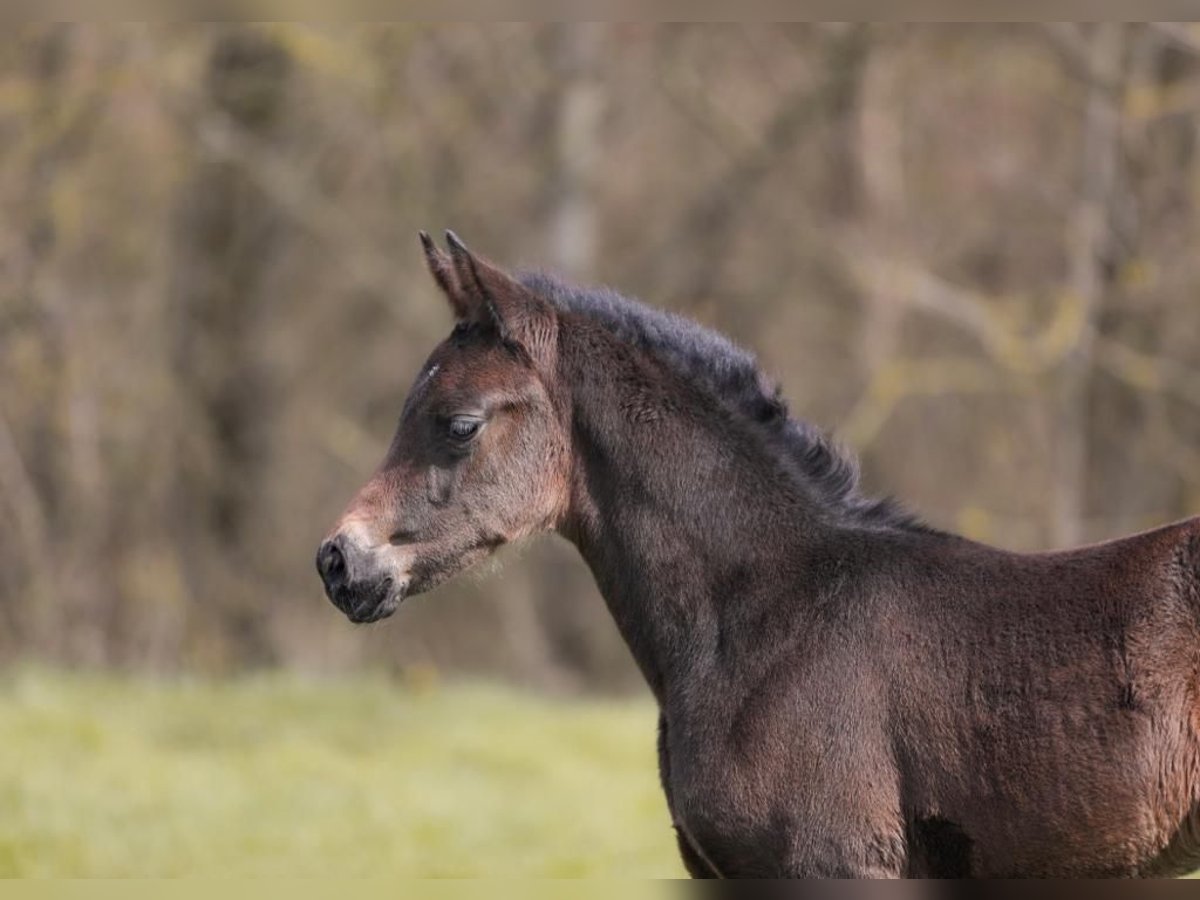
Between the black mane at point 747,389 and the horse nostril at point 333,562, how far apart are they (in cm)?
106

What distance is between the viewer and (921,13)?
7355mm

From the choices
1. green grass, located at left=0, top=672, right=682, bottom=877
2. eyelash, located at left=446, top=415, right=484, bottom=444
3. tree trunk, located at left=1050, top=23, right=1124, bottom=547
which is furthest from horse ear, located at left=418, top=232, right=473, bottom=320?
tree trunk, located at left=1050, top=23, right=1124, bottom=547

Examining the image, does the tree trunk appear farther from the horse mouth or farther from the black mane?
the horse mouth

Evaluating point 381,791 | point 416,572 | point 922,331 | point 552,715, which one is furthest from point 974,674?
point 922,331

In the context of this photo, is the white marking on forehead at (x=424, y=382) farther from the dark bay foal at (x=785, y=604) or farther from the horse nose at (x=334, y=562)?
the horse nose at (x=334, y=562)

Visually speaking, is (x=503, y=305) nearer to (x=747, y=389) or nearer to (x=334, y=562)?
(x=747, y=389)

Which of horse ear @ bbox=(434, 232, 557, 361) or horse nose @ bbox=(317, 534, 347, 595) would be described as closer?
horse nose @ bbox=(317, 534, 347, 595)

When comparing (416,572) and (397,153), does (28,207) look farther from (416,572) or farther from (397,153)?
(416,572)

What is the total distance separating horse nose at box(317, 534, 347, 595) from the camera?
16.0 ft

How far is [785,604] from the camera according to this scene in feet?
15.7

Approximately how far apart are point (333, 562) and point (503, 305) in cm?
94

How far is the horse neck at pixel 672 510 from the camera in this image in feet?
16.0

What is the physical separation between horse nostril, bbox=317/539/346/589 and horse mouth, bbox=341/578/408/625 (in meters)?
0.07

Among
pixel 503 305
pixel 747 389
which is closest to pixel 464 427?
pixel 503 305
